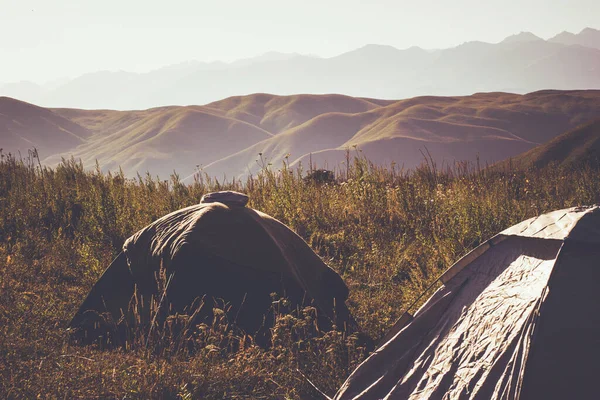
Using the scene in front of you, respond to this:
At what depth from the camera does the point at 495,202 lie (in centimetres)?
845

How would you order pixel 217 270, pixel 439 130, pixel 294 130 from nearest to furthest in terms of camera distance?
pixel 217 270 → pixel 439 130 → pixel 294 130

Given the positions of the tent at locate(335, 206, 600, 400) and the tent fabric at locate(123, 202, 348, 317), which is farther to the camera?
the tent fabric at locate(123, 202, 348, 317)

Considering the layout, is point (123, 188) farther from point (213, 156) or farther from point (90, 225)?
point (213, 156)

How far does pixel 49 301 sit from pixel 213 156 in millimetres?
135940

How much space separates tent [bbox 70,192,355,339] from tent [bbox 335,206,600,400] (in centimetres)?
115

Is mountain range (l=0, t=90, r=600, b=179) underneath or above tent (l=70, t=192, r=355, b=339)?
above

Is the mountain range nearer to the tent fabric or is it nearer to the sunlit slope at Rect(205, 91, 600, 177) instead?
the sunlit slope at Rect(205, 91, 600, 177)

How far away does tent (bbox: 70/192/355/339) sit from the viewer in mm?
5395

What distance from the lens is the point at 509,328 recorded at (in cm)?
347

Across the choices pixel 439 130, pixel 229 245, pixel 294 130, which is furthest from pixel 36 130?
pixel 229 245

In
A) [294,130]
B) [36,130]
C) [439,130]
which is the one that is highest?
[36,130]

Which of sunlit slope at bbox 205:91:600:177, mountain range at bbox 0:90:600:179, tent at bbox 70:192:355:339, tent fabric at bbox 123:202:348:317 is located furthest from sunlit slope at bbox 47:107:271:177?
tent fabric at bbox 123:202:348:317

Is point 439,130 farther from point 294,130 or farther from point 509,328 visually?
point 509,328

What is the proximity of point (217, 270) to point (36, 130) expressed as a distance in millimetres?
146603
